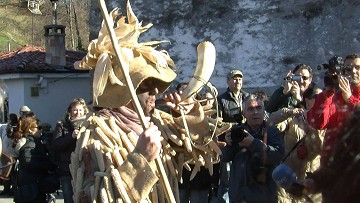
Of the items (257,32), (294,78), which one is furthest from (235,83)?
(257,32)

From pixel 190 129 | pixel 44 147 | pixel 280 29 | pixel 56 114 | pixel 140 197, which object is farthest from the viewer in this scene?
pixel 56 114

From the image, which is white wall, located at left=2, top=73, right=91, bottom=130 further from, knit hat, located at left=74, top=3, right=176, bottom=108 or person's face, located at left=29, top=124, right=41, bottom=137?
knit hat, located at left=74, top=3, right=176, bottom=108

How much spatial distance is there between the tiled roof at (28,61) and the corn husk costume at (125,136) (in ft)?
74.5

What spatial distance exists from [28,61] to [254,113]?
73.0 feet

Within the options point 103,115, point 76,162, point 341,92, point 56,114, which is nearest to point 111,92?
point 103,115

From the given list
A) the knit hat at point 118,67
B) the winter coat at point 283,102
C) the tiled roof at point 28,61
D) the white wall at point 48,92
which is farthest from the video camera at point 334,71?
the tiled roof at point 28,61

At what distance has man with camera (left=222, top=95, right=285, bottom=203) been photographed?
19.4 ft

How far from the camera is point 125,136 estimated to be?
4012 millimetres

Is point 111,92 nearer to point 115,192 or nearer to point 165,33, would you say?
point 115,192

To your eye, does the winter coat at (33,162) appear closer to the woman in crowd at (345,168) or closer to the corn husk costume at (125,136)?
the corn husk costume at (125,136)

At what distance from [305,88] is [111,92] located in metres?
3.53

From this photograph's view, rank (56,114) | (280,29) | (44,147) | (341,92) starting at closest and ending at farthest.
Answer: (341,92) < (44,147) < (280,29) < (56,114)

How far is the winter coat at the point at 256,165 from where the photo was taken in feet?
19.4

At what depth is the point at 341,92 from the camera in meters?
5.13
